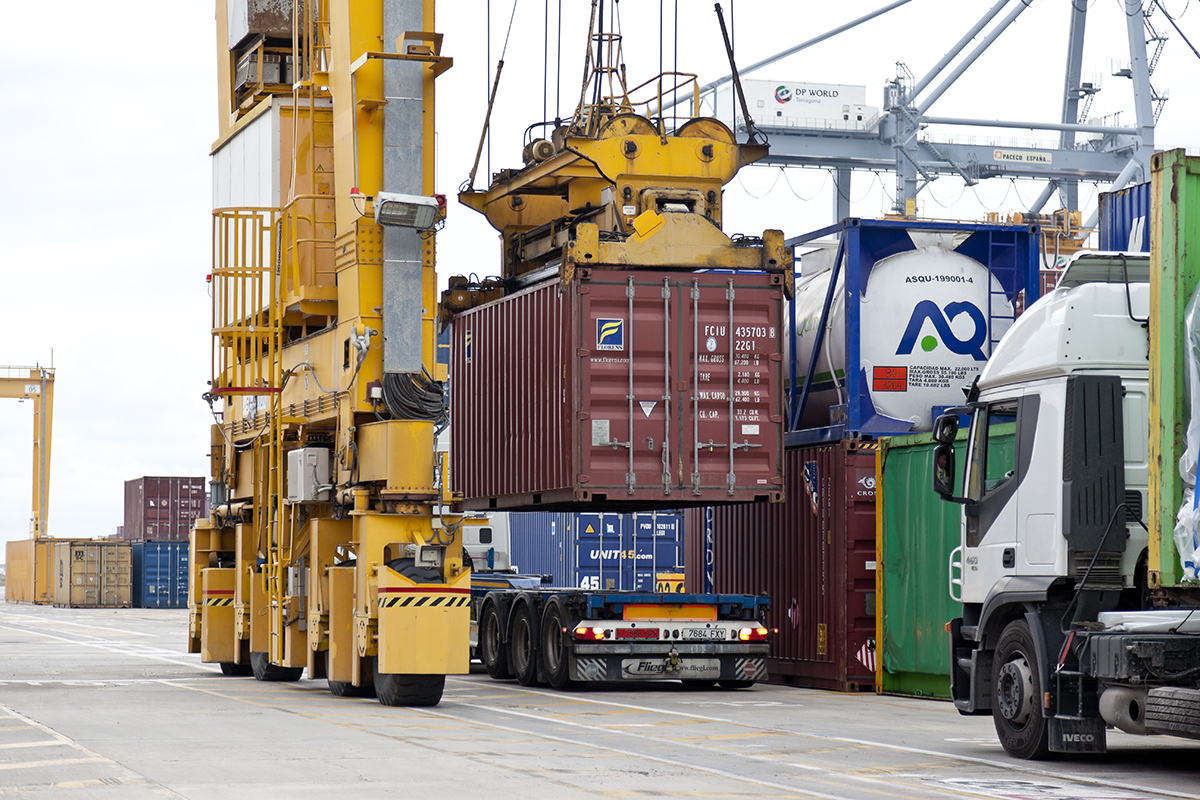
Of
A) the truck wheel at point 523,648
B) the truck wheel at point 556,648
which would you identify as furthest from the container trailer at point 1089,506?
the truck wheel at point 523,648

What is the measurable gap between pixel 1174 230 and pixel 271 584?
39.7ft

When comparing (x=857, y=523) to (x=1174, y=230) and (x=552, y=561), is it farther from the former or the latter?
(x=552, y=561)

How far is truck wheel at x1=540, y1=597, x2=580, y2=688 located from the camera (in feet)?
61.0

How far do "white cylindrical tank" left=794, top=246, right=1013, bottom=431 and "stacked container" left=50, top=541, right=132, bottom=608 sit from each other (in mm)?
49700

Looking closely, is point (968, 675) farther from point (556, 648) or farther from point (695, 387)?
point (556, 648)

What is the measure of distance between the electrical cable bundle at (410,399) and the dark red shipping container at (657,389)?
127 centimetres

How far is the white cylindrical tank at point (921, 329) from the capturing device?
61.8ft

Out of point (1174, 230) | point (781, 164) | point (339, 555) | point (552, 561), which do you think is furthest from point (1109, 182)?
point (1174, 230)

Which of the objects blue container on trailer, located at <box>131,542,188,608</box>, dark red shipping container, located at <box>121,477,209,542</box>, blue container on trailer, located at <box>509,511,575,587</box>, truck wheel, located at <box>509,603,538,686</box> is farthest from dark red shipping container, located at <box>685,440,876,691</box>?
dark red shipping container, located at <box>121,477,209,542</box>

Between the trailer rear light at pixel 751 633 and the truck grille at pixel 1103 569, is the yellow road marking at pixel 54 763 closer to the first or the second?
the truck grille at pixel 1103 569

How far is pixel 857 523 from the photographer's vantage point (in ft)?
60.8

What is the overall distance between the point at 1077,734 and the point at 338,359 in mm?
9378

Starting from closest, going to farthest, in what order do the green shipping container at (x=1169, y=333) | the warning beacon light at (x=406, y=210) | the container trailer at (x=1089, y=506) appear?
the green shipping container at (x=1169, y=333)
the container trailer at (x=1089, y=506)
the warning beacon light at (x=406, y=210)

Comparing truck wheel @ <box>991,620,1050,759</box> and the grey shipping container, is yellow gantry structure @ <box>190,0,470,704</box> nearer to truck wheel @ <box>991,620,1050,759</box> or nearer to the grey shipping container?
truck wheel @ <box>991,620,1050,759</box>
